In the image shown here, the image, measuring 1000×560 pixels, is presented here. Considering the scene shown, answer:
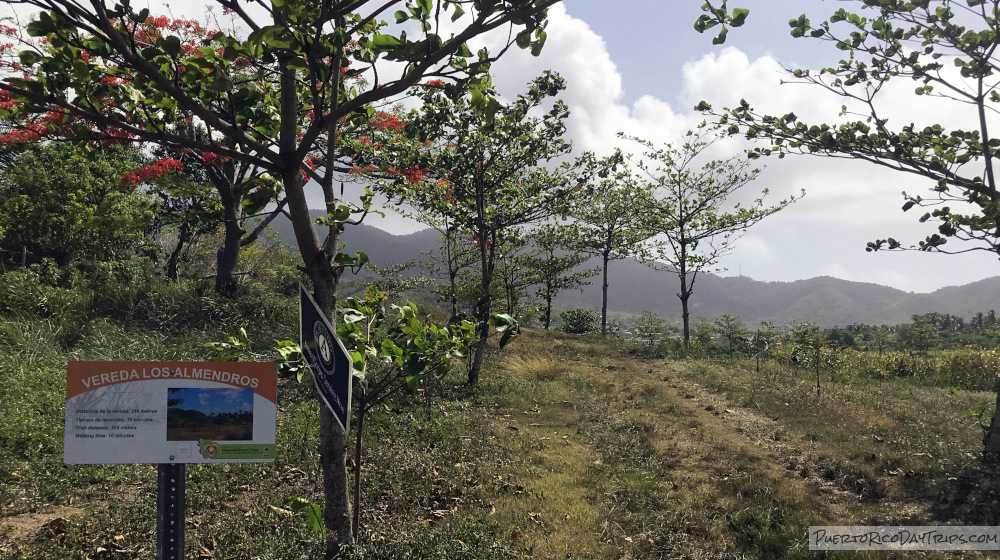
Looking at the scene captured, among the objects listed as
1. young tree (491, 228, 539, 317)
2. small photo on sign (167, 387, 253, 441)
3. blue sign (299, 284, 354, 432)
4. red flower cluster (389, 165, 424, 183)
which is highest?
red flower cluster (389, 165, 424, 183)

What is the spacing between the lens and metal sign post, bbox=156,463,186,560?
9.29ft

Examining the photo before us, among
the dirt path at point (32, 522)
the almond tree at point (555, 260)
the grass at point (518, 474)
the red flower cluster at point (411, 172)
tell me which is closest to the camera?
the dirt path at point (32, 522)

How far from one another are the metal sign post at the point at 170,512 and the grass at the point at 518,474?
1093 mm

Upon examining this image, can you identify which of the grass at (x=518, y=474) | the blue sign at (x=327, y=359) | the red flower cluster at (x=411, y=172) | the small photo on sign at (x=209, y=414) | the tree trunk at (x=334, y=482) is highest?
the red flower cluster at (x=411, y=172)

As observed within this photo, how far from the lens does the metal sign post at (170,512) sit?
2.83m

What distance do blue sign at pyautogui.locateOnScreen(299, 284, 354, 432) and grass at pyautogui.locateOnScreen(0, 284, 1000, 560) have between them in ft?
4.48

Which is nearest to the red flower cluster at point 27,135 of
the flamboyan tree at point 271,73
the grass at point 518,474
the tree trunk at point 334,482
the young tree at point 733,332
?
the flamboyan tree at point 271,73

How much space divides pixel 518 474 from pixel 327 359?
3.97 meters

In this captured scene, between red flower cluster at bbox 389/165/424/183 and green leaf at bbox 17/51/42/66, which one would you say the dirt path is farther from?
red flower cluster at bbox 389/165/424/183

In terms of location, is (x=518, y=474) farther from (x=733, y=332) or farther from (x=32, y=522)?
(x=733, y=332)

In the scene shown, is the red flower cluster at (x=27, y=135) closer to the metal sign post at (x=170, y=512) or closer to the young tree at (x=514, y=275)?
the metal sign post at (x=170, y=512)

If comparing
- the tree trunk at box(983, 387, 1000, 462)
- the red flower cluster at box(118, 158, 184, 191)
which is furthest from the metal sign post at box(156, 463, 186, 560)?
the red flower cluster at box(118, 158, 184, 191)

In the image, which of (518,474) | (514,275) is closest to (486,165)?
(518,474)

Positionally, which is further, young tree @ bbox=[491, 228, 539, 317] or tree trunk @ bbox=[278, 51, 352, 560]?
young tree @ bbox=[491, 228, 539, 317]
